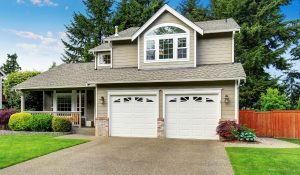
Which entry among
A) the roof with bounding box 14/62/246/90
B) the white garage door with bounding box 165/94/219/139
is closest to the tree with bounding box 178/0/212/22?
the roof with bounding box 14/62/246/90

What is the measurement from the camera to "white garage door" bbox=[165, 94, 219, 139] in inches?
570

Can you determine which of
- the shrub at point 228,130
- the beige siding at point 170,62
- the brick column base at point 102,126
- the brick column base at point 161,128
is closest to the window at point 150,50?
the beige siding at point 170,62

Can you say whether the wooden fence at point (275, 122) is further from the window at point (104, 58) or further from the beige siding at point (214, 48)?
the window at point (104, 58)

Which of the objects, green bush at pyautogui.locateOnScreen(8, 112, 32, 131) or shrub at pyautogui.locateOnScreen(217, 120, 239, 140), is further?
green bush at pyautogui.locateOnScreen(8, 112, 32, 131)

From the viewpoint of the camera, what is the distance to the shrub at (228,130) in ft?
44.2

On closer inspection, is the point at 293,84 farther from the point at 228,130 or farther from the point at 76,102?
the point at 76,102

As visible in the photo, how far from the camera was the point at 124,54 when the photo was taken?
17938 millimetres

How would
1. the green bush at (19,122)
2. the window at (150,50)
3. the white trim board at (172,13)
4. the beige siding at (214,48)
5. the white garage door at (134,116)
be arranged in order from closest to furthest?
the white garage door at (134,116) → the white trim board at (172,13) → the beige siding at (214,48) → the window at (150,50) → the green bush at (19,122)

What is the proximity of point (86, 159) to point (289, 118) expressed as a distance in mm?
13002

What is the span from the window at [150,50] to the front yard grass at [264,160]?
7.29m

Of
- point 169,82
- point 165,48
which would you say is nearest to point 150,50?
point 165,48

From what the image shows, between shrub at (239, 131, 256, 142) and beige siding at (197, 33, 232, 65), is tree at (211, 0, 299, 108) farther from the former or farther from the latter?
shrub at (239, 131, 256, 142)

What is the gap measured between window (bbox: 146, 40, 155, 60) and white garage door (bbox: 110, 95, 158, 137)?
8.16ft

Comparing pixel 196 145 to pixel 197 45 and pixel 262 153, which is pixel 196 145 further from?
pixel 197 45
